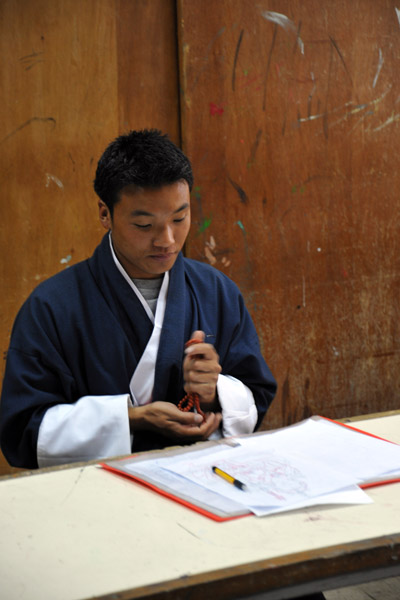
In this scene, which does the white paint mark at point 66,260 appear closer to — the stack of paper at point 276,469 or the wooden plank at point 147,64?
the wooden plank at point 147,64

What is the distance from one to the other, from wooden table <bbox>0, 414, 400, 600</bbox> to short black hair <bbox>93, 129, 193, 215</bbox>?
78 centimetres

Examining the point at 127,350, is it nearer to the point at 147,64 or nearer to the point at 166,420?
the point at 166,420

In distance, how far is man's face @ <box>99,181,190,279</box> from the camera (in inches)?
69.9

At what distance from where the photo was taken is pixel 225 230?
10.3ft

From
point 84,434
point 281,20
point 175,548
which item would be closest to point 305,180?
point 281,20

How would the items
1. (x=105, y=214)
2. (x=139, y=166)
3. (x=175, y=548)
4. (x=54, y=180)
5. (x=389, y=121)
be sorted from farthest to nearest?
1. (x=389, y=121)
2. (x=54, y=180)
3. (x=105, y=214)
4. (x=139, y=166)
5. (x=175, y=548)

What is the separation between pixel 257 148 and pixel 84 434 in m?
1.84

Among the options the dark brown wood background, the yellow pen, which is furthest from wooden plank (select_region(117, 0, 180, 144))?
the yellow pen

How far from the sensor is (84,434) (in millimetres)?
1656

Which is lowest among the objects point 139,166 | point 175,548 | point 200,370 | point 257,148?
point 175,548

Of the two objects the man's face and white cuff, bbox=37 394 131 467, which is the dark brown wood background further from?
white cuff, bbox=37 394 131 467

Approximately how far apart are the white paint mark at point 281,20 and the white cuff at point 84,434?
2038 mm

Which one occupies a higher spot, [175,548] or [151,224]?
[151,224]

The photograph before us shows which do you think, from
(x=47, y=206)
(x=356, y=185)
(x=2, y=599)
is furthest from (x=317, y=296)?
(x=2, y=599)
